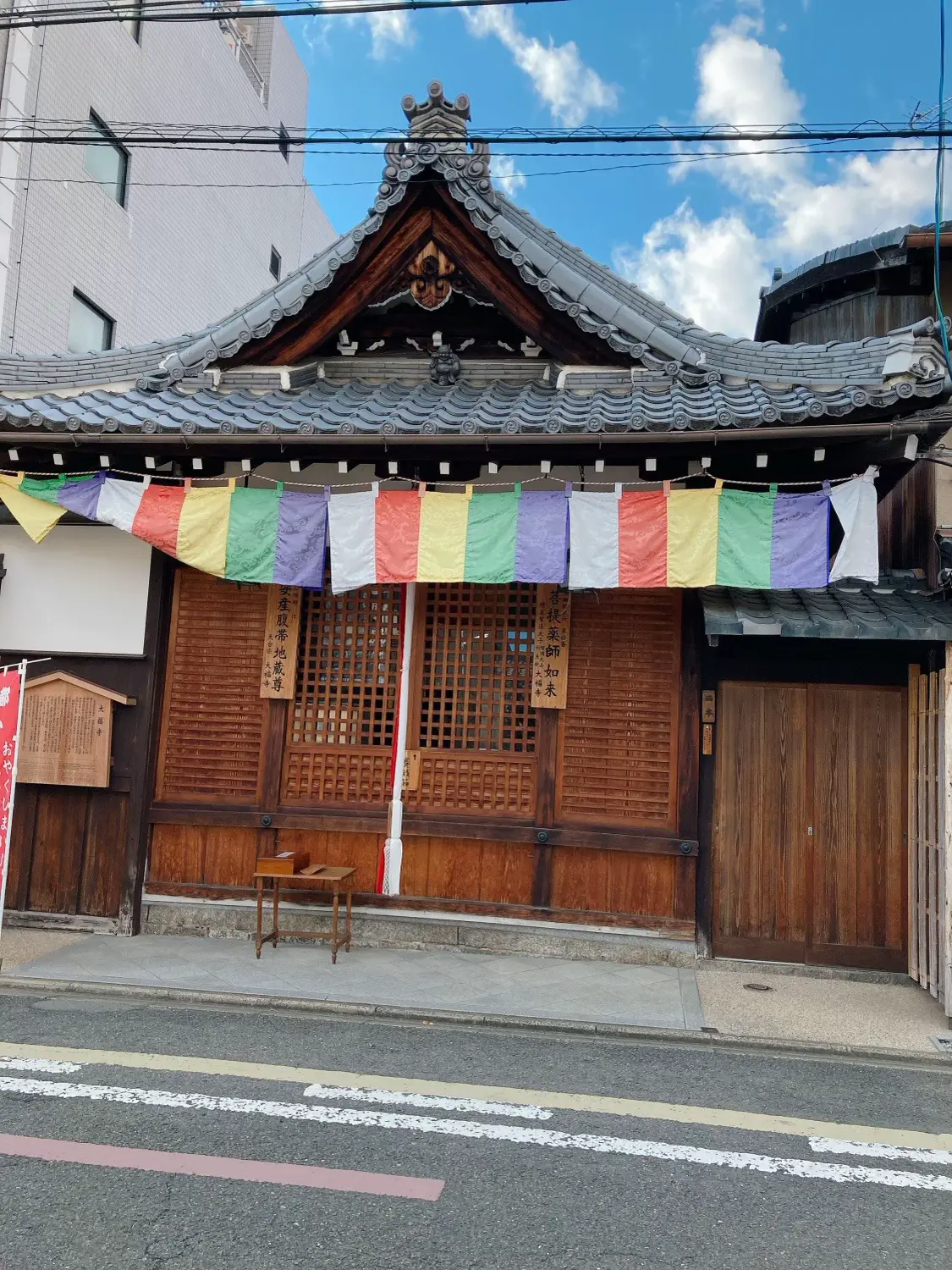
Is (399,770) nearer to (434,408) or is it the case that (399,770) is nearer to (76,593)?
(434,408)

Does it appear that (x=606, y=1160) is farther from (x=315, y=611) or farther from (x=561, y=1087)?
(x=315, y=611)

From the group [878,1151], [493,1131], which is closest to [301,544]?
[493,1131]

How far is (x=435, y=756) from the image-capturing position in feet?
30.7

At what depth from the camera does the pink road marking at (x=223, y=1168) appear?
4.48 m

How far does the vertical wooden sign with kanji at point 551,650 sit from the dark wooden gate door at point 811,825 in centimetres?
163

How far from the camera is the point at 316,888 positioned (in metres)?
8.40

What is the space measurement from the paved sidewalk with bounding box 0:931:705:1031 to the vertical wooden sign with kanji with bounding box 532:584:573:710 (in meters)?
2.57

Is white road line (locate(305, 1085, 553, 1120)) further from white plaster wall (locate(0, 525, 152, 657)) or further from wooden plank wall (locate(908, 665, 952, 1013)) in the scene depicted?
white plaster wall (locate(0, 525, 152, 657))

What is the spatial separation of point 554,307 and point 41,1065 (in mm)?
7862

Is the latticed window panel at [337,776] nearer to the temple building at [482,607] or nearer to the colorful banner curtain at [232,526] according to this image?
the temple building at [482,607]

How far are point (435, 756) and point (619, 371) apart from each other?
178 inches

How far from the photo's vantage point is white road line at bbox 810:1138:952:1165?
5.04 m

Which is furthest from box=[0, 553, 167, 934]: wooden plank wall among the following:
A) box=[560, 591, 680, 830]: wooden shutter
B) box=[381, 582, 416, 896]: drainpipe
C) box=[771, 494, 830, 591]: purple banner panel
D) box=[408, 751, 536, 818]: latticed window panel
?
box=[771, 494, 830, 591]: purple banner panel

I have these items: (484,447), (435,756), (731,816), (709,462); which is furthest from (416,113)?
(731,816)
